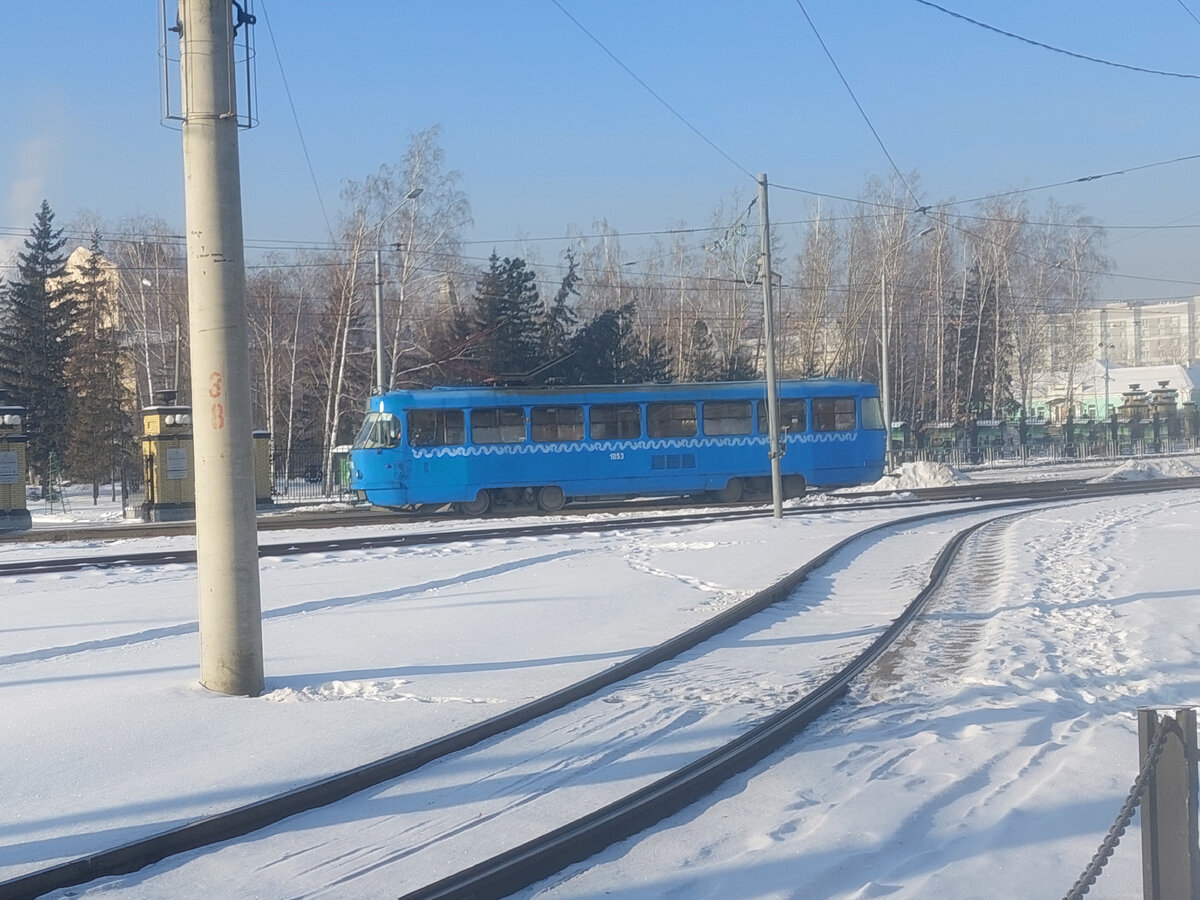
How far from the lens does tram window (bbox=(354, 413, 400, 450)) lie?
1101 inches

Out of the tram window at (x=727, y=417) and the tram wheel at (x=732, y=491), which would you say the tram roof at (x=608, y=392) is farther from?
the tram wheel at (x=732, y=491)

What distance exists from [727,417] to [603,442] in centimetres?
320

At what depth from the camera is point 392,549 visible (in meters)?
19.0

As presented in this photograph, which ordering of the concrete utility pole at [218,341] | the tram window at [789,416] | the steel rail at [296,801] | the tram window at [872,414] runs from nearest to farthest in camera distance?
1. the steel rail at [296,801]
2. the concrete utility pole at [218,341]
3. the tram window at [789,416]
4. the tram window at [872,414]

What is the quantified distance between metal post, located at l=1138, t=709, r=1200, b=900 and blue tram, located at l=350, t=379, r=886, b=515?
24874mm

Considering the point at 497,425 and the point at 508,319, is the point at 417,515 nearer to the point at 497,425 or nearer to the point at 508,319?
the point at 497,425

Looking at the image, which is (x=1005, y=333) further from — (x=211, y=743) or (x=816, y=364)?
(x=211, y=743)

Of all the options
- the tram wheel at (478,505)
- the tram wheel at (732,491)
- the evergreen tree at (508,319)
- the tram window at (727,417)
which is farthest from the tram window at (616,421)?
the evergreen tree at (508,319)

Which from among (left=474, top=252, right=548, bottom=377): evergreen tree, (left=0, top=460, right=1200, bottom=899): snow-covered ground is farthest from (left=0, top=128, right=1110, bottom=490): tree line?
(left=0, top=460, right=1200, bottom=899): snow-covered ground

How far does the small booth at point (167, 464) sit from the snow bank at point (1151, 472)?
25.0m

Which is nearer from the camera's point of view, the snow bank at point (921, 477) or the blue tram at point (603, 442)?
the blue tram at point (603, 442)

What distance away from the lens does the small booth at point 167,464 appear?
99.1 feet

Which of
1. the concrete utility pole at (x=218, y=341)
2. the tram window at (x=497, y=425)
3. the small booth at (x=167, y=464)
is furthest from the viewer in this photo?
the small booth at (x=167, y=464)

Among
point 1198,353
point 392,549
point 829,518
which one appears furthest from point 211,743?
point 1198,353
